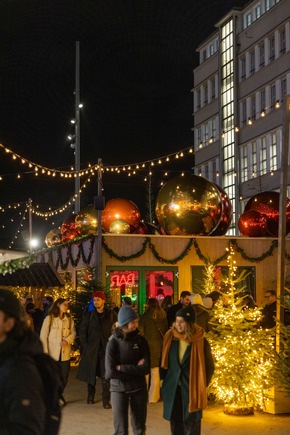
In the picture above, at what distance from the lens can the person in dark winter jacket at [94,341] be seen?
11273mm

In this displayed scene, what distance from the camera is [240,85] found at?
4991cm

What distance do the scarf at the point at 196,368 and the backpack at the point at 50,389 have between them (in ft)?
13.0

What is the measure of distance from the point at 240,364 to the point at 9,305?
7.52m

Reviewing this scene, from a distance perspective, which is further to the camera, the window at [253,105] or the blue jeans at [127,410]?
the window at [253,105]

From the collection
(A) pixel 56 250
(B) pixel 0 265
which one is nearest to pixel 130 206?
(A) pixel 56 250

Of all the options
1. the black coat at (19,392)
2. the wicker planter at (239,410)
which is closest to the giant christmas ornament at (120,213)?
the wicker planter at (239,410)

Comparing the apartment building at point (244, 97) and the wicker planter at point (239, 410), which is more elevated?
the apartment building at point (244, 97)

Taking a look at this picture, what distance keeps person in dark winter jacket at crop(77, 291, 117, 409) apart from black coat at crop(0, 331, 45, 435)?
829cm

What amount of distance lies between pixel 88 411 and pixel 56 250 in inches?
563

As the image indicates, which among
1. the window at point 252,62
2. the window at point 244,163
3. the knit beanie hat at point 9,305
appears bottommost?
the knit beanie hat at point 9,305

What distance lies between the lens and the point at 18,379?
2.95 m

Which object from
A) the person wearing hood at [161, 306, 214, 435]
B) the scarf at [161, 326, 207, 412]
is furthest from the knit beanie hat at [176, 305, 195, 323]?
the scarf at [161, 326, 207, 412]

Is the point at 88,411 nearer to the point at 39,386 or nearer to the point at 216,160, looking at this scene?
the point at 39,386

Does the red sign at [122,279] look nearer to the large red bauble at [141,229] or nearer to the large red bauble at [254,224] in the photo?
the large red bauble at [141,229]
